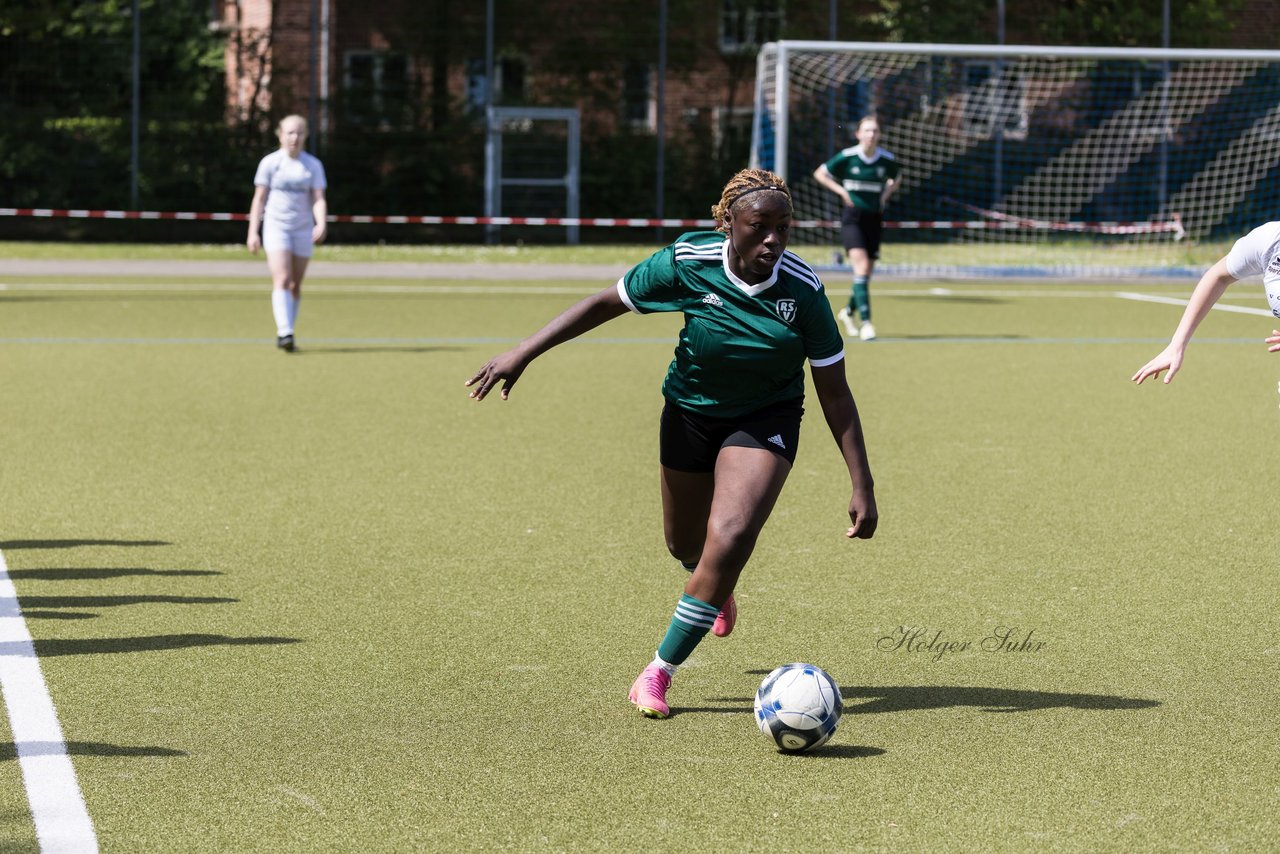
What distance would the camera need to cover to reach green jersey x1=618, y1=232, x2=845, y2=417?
18.7 ft

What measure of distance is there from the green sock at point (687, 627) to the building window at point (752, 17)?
3120 cm

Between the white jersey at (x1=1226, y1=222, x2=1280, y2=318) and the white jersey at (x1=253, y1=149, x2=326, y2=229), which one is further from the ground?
the white jersey at (x1=253, y1=149, x2=326, y2=229)

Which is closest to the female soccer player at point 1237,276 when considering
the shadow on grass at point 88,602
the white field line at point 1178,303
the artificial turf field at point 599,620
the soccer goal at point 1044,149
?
the artificial turf field at point 599,620

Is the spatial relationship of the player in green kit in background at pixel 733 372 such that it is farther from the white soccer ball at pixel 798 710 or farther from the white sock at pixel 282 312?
the white sock at pixel 282 312

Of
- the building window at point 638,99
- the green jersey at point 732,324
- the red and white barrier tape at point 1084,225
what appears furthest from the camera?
the building window at point 638,99

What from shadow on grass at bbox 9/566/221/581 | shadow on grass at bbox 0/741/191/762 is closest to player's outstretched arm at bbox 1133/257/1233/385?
shadow on grass at bbox 0/741/191/762

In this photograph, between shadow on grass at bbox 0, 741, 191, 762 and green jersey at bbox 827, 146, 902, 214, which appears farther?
green jersey at bbox 827, 146, 902, 214

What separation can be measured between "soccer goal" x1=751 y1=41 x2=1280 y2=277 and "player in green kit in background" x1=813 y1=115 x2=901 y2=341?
11.8 meters

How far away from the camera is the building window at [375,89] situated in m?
34.4

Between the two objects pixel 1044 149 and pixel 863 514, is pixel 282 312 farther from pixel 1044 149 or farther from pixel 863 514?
pixel 1044 149

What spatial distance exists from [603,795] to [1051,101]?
3085cm

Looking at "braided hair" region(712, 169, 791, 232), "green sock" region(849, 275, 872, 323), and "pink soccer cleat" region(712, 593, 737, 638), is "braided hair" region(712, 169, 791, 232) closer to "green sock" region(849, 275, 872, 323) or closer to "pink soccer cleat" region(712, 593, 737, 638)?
"pink soccer cleat" region(712, 593, 737, 638)

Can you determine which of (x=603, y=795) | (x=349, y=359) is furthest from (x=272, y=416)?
(x=603, y=795)

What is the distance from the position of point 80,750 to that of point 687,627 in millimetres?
1818
